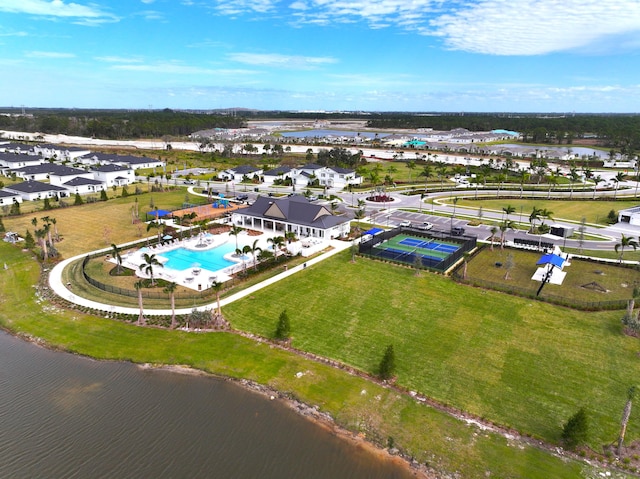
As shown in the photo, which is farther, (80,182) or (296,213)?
(80,182)

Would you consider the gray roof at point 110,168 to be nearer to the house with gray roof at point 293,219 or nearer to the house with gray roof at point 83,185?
the house with gray roof at point 83,185

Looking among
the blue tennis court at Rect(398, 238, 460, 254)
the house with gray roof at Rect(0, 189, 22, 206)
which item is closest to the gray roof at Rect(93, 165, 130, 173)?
the house with gray roof at Rect(0, 189, 22, 206)

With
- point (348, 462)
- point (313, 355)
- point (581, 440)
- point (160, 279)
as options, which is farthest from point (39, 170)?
point (581, 440)

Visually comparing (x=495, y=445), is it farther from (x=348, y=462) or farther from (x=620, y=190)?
(x=620, y=190)

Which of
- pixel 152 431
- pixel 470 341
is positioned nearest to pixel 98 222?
pixel 152 431

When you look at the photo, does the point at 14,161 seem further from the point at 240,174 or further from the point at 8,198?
the point at 240,174

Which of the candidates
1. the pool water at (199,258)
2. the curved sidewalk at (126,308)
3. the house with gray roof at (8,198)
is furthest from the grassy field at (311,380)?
the house with gray roof at (8,198)
